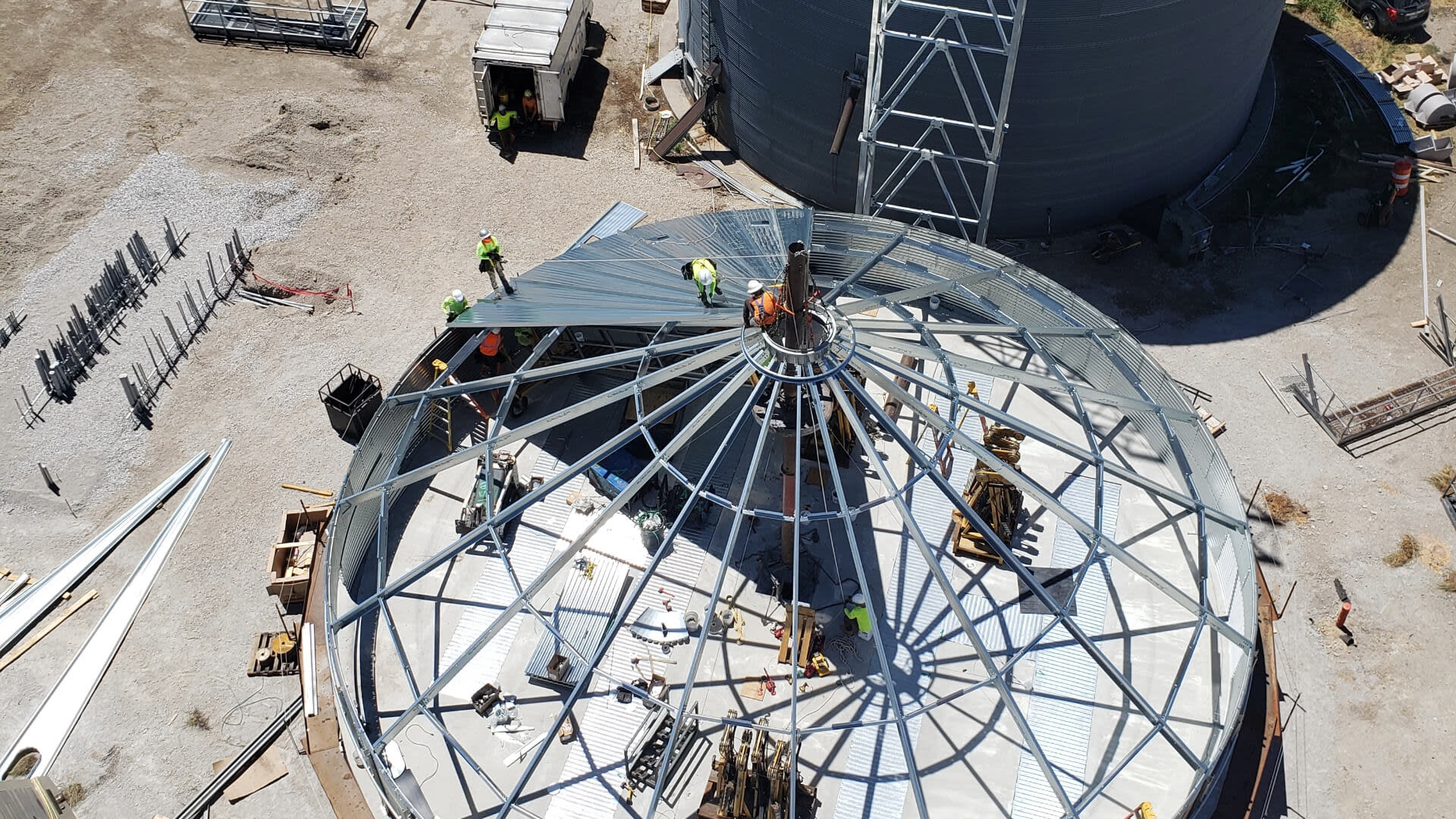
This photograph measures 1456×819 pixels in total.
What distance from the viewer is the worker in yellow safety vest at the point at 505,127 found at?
160ft

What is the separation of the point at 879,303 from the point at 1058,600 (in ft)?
32.4

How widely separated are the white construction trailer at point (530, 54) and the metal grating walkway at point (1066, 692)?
1080 inches

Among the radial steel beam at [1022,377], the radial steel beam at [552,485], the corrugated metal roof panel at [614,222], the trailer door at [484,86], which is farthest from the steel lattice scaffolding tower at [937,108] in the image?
the trailer door at [484,86]

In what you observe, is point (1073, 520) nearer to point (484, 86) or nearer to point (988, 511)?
point (988, 511)

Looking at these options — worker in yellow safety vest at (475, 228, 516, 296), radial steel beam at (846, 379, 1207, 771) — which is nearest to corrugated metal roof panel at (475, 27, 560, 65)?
worker in yellow safety vest at (475, 228, 516, 296)

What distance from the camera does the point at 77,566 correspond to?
36.3 meters

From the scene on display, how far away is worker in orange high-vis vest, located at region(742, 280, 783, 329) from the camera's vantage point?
28031mm

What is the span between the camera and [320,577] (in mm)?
33062

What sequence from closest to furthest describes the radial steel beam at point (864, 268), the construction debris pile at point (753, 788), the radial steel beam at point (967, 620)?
the radial steel beam at point (967, 620) < the construction debris pile at point (753, 788) < the radial steel beam at point (864, 268)

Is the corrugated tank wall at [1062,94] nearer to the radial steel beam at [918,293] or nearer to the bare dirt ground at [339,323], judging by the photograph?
the bare dirt ground at [339,323]

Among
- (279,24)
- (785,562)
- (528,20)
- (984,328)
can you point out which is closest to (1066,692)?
(785,562)

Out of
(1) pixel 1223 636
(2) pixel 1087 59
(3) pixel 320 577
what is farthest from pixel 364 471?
(2) pixel 1087 59

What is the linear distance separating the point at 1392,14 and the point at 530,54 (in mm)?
39234

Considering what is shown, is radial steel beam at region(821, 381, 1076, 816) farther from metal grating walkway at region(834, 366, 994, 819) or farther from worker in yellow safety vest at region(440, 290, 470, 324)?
worker in yellow safety vest at region(440, 290, 470, 324)
